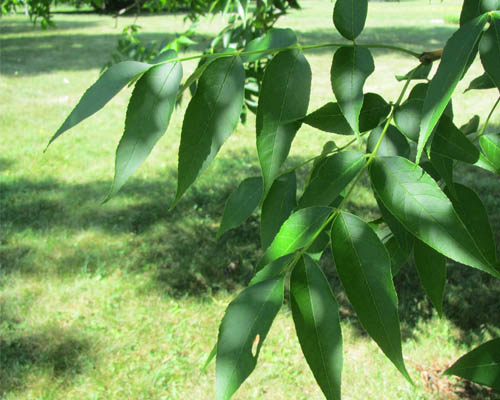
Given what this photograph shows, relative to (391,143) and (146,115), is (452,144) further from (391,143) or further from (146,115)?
(146,115)

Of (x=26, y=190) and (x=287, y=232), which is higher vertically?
(x=287, y=232)

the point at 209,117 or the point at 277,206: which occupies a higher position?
the point at 209,117

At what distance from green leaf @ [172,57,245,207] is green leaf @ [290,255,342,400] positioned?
17 centimetres

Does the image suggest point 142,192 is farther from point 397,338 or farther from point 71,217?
point 397,338

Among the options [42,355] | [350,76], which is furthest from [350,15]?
[42,355]

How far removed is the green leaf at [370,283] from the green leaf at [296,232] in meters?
0.03

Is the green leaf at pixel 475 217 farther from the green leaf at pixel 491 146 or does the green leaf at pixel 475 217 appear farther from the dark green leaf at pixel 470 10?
the dark green leaf at pixel 470 10

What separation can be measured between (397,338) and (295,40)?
1.26 ft

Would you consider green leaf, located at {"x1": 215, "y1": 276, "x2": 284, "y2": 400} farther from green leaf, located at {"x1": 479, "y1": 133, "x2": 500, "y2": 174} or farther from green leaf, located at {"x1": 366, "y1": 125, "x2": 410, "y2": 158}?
green leaf, located at {"x1": 479, "y1": 133, "x2": 500, "y2": 174}

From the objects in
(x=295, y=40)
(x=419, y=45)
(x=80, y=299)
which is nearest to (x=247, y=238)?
(x=80, y=299)

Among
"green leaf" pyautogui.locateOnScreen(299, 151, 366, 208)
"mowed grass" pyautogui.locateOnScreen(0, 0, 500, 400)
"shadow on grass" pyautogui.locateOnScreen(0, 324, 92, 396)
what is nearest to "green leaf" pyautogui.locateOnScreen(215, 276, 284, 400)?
"green leaf" pyautogui.locateOnScreen(299, 151, 366, 208)

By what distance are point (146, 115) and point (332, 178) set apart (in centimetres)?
25

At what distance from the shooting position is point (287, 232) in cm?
62

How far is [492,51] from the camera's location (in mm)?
565
